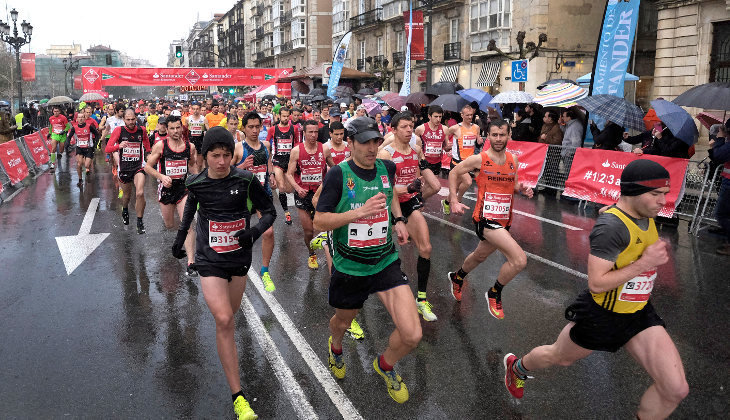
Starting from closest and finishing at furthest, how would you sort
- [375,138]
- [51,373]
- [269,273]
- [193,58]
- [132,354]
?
[375,138] < [51,373] < [132,354] < [269,273] < [193,58]

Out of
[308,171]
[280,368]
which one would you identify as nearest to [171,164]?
[308,171]

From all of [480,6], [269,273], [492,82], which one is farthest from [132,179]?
[480,6]

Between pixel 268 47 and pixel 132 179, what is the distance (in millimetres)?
78173

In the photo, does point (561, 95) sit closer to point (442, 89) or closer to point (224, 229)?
point (442, 89)

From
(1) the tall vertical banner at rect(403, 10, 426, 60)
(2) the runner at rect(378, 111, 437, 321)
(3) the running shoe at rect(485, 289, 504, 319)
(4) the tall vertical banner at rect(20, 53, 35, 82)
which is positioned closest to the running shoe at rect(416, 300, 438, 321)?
(2) the runner at rect(378, 111, 437, 321)

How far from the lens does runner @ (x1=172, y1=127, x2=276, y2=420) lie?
397cm

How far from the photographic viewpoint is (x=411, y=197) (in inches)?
248

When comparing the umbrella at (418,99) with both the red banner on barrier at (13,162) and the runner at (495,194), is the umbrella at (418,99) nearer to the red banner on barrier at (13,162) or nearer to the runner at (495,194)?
the red banner on barrier at (13,162)

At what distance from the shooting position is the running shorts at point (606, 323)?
329 cm

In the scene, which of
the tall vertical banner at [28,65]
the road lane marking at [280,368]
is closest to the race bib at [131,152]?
the road lane marking at [280,368]

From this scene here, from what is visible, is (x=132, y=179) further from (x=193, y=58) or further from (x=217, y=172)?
(x=193, y=58)

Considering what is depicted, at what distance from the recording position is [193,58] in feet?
505

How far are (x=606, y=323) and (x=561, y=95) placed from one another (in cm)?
1229

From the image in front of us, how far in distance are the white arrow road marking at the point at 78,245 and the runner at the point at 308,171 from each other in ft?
10.4
